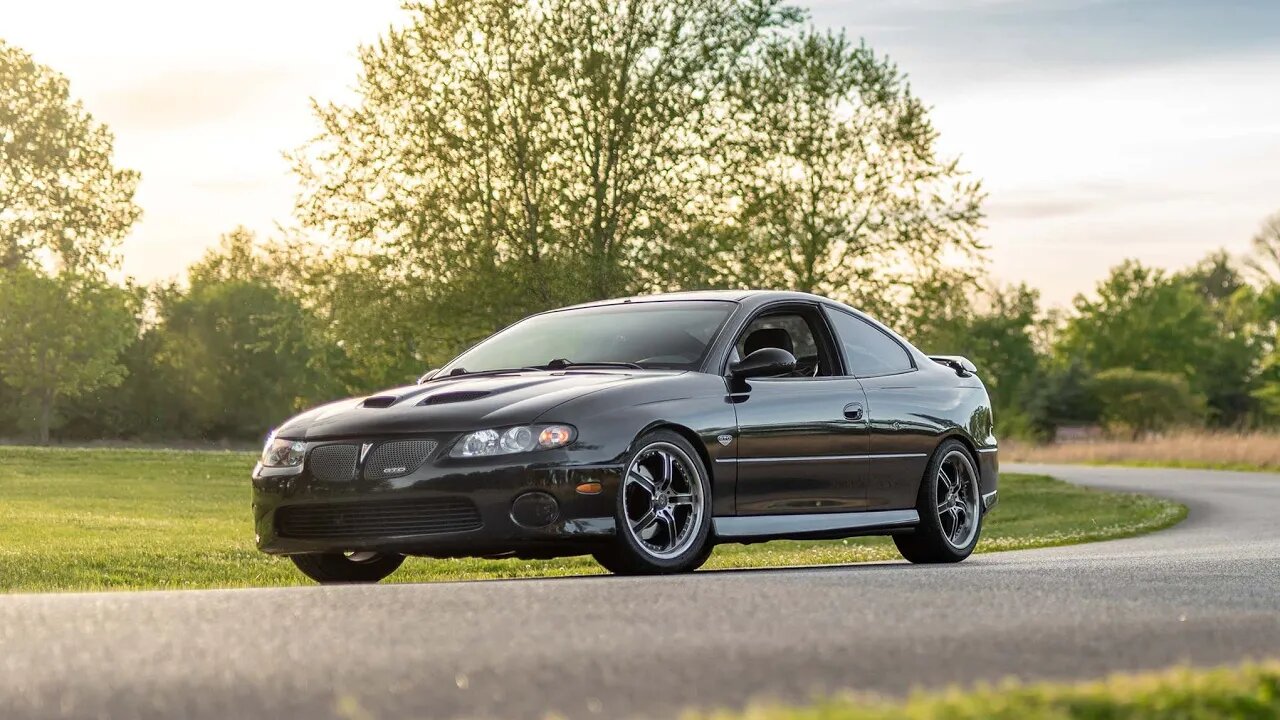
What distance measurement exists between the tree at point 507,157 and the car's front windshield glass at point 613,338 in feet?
67.0

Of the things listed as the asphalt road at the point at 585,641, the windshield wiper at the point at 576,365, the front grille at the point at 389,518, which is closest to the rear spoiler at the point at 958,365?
the windshield wiper at the point at 576,365

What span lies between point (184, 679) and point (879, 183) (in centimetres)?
3430

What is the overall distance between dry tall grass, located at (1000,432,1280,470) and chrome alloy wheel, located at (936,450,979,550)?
93.5 ft

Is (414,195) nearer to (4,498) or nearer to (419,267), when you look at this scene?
(419,267)

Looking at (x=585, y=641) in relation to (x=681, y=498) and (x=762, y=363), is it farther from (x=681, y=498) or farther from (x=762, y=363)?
(x=762, y=363)

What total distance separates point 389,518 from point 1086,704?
5.18 meters

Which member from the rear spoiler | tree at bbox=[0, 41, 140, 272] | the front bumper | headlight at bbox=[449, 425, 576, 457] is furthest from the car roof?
tree at bbox=[0, 41, 140, 272]

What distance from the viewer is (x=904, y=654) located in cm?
497

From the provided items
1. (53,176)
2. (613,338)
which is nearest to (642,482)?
(613,338)

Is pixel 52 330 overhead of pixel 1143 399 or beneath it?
overhead

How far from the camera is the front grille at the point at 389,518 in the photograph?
27.8 feet

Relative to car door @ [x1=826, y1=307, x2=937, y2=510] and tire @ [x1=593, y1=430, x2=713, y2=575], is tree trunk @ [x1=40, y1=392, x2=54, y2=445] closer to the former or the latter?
car door @ [x1=826, y1=307, x2=937, y2=510]

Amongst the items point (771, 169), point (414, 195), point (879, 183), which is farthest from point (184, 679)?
point (879, 183)

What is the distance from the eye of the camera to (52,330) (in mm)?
60562
